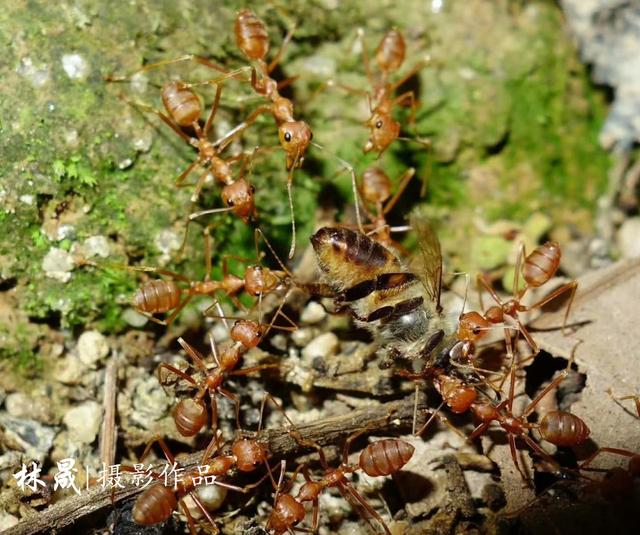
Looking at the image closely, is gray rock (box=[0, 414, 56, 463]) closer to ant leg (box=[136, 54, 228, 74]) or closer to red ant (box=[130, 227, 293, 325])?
red ant (box=[130, 227, 293, 325])

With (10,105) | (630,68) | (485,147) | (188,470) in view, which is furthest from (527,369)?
(10,105)

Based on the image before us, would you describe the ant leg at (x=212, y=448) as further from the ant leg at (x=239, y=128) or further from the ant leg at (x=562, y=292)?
the ant leg at (x=562, y=292)

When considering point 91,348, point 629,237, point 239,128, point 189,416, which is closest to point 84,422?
point 91,348

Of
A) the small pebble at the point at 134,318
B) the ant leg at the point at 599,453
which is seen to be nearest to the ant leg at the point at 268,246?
the small pebble at the point at 134,318

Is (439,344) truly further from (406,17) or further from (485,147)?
(406,17)

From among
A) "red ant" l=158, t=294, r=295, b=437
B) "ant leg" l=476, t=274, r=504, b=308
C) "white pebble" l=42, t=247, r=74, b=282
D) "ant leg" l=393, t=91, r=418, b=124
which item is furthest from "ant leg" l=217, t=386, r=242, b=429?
"ant leg" l=393, t=91, r=418, b=124
